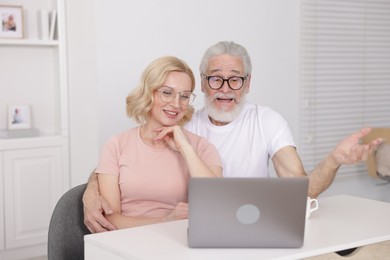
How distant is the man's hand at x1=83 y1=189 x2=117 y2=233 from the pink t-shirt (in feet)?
0.51

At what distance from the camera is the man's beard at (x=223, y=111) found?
3020 mm

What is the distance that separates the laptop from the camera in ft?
6.12

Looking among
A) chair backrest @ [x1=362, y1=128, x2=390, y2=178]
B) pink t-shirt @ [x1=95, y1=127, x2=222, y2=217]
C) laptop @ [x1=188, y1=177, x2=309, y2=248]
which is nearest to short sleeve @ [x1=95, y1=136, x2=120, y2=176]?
pink t-shirt @ [x1=95, y1=127, x2=222, y2=217]

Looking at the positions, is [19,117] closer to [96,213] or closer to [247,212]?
[96,213]

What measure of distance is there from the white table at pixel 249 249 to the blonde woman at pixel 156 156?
449 mm

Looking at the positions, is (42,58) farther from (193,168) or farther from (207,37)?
(193,168)

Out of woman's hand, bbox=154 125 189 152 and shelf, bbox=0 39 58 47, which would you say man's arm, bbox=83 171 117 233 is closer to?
woman's hand, bbox=154 125 189 152

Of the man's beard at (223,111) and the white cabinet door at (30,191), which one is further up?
the man's beard at (223,111)

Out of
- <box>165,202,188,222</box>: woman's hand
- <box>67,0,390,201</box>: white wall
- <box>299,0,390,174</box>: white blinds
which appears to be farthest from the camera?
<box>299,0,390,174</box>: white blinds

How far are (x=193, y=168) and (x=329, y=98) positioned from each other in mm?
2897

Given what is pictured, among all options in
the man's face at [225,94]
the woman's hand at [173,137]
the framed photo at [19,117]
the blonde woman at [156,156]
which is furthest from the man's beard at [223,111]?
the framed photo at [19,117]

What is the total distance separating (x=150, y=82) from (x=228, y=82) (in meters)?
0.45

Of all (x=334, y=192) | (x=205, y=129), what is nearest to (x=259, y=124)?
(x=205, y=129)

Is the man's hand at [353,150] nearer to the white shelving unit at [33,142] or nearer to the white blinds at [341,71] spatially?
the white shelving unit at [33,142]
